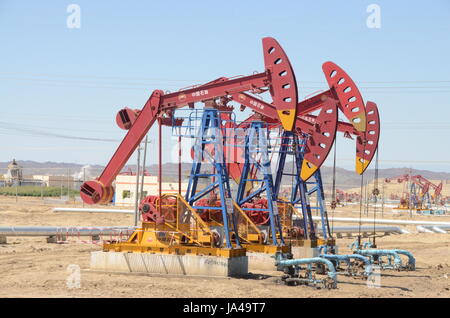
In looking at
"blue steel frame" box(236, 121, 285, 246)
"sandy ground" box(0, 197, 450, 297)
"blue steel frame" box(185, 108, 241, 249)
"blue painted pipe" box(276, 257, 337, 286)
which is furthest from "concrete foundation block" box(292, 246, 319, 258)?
"blue painted pipe" box(276, 257, 337, 286)

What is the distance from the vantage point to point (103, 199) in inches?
801

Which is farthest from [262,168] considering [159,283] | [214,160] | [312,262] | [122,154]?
[159,283]

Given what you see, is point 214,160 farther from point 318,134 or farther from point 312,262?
point 318,134

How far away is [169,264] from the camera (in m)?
18.0

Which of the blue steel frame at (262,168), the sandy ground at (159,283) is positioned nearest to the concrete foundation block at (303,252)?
the blue steel frame at (262,168)

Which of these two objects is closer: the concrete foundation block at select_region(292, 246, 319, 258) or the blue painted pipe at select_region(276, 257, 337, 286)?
the blue painted pipe at select_region(276, 257, 337, 286)

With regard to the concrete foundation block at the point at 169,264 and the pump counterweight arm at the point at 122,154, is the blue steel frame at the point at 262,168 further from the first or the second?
the pump counterweight arm at the point at 122,154

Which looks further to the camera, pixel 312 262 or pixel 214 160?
pixel 214 160

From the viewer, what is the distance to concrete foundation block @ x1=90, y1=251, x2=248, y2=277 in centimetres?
1762

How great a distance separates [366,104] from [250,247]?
733cm

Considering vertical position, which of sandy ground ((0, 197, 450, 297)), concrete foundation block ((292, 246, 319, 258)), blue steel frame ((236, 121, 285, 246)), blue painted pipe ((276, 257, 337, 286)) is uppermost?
blue steel frame ((236, 121, 285, 246))

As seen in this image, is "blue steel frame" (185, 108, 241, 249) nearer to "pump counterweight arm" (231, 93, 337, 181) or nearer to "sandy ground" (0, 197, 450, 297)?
"sandy ground" (0, 197, 450, 297)
